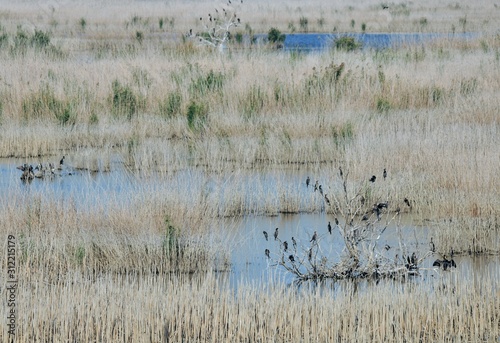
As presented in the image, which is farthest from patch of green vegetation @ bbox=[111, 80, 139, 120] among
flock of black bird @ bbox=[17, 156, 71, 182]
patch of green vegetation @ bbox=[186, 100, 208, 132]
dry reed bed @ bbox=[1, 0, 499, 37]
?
dry reed bed @ bbox=[1, 0, 499, 37]

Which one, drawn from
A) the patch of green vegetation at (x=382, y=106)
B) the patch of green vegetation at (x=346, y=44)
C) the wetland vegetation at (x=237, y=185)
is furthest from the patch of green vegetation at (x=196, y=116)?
the patch of green vegetation at (x=346, y=44)

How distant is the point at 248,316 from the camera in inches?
231

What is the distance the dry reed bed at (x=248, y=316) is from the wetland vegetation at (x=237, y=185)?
0.06ft

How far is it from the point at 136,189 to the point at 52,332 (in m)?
3.33

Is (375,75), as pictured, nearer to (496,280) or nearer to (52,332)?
(496,280)

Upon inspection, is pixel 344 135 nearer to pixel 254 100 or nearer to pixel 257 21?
pixel 254 100

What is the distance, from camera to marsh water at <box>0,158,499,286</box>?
7695 millimetres

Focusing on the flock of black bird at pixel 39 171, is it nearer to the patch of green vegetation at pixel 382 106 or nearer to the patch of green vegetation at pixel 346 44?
the patch of green vegetation at pixel 382 106

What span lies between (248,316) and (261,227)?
322cm

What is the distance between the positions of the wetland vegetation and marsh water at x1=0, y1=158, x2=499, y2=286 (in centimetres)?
6

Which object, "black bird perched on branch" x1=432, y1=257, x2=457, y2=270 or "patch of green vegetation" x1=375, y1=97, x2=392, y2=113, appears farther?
"patch of green vegetation" x1=375, y1=97, x2=392, y2=113

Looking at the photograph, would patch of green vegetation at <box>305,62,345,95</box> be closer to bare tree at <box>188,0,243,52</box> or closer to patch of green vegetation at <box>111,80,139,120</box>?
patch of green vegetation at <box>111,80,139,120</box>

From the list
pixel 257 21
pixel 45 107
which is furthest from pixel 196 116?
pixel 257 21

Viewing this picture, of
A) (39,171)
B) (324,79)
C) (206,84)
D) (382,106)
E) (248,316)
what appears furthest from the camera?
(206,84)
